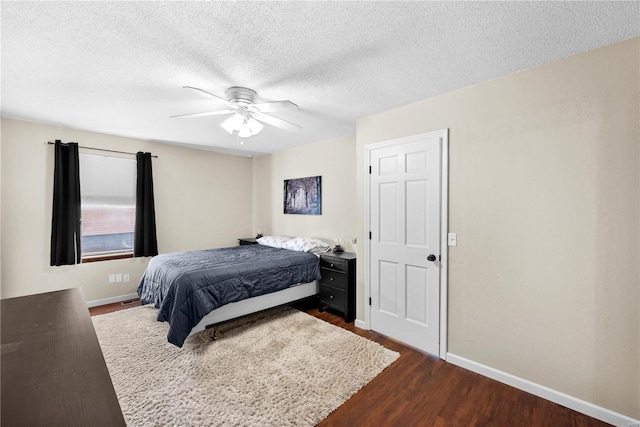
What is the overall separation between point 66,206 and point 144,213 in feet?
2.90

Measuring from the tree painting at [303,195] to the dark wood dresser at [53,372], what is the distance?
337cm

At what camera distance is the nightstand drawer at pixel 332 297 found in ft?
11.3

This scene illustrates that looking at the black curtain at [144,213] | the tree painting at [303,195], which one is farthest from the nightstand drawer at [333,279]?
the black curtain at [144,213]

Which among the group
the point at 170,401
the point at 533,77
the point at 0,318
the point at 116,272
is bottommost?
the point at 170,401

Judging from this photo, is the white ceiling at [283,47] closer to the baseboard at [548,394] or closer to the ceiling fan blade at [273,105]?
the ceiling fan blade at [273,105]

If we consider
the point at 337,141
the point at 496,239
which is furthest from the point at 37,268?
the point at 496,239

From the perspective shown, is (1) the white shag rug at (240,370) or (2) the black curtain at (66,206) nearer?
(1) the white shag rug at (240,370)

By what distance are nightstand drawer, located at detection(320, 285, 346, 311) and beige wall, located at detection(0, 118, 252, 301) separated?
2573 millimetres

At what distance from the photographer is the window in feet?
12.6

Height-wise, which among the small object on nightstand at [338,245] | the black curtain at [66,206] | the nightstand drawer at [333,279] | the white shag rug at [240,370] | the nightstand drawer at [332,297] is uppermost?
the black curtain at [66,206]

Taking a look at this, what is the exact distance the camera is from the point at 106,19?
157 centimetres

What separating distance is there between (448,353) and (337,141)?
305cm

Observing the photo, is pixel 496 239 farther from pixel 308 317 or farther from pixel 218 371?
pixel 218 371

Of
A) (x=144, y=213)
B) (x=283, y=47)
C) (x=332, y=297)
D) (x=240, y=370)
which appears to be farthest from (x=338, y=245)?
(x=144, y=213)
